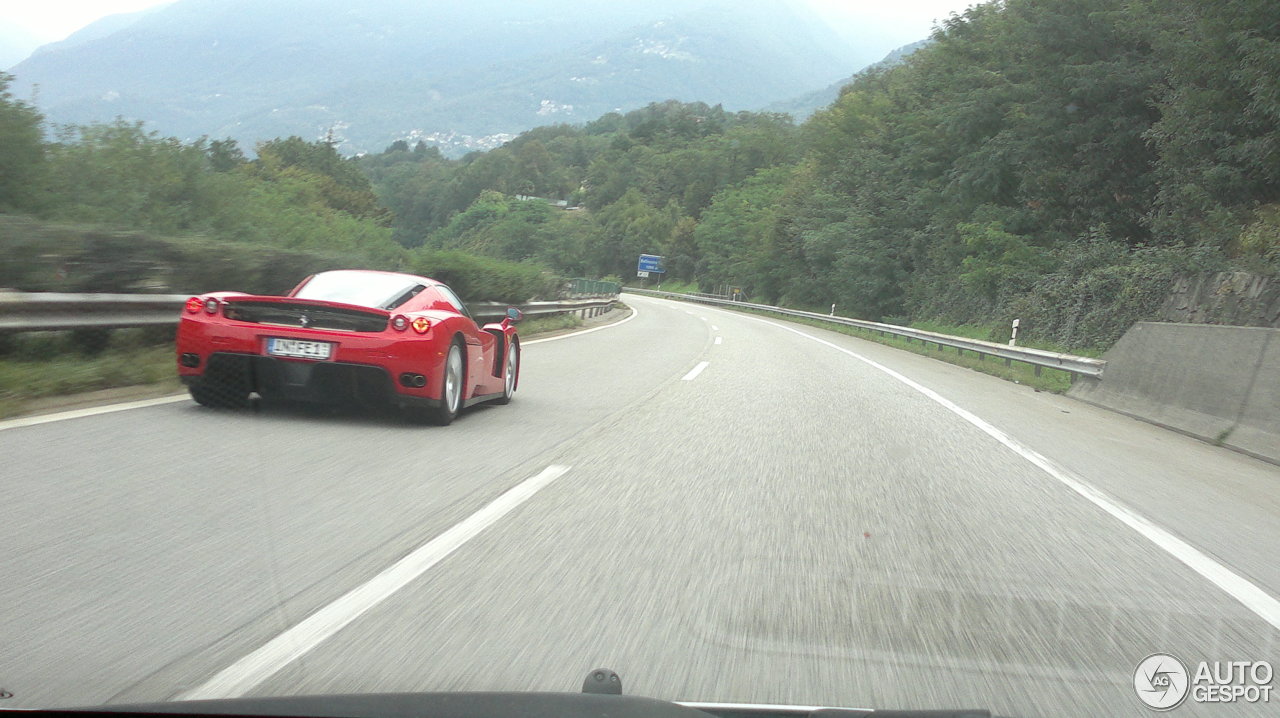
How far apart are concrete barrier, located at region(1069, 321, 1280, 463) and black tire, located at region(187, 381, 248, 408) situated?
9125mm

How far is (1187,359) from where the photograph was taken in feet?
36.8

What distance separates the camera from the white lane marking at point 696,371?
44.7ft

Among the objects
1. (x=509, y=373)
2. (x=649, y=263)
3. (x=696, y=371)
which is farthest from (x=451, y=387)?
(x=649, y=263)

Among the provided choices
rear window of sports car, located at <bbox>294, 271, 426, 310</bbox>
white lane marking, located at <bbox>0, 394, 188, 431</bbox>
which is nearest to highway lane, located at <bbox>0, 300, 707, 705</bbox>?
white lane marking, located at <bbox>0, 394, 188, 431</bbox>

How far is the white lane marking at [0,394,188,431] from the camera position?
21.6ft

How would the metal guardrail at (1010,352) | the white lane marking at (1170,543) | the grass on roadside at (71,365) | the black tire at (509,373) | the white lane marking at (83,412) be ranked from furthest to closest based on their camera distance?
1. the metal guardrail at (1010,352)
2. the black tire at (509,373)
3. the grass on roadside at (71,365)
4. the white lane marking at (83,412)
5. the white lane marking at (1170,543)

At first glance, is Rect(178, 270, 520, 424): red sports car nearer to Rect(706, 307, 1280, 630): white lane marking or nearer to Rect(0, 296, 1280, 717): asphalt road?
Rect(0, 296, 1280, 717): asphalt road

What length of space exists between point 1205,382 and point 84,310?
1135 centimetres

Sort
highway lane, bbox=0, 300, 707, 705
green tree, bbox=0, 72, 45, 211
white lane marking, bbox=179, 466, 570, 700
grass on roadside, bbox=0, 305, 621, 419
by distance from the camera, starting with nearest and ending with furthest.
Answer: white lane marking, bbox=179, 466, 570, 700, highway lane, bbox=0, 300, 707, 705, grass on roadside, bbox=0, 305, 621, 419, green tree, bbox=0, 72, 45, 211

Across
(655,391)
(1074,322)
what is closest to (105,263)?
(655,391)

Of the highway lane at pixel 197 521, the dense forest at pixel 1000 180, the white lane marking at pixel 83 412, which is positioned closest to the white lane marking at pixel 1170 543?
the highway lane at pixel 197 521

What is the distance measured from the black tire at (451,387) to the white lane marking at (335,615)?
264cm

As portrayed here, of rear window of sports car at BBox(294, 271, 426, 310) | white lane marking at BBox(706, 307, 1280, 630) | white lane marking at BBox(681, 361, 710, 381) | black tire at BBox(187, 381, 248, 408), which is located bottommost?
white lane marking at BBox(681, 361, 710, 381)

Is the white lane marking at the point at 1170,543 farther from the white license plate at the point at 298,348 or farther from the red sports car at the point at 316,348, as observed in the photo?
the white license plate at the point at 298,348
